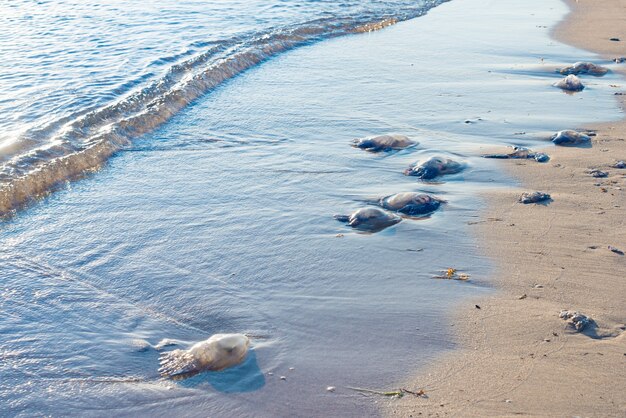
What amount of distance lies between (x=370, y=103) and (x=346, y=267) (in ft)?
10.8

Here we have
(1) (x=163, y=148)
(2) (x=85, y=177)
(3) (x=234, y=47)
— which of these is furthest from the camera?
(3) (x=234, y=47)

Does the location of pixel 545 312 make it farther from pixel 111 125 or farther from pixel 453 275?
pixel 111 125

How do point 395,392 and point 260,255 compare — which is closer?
point 395,392

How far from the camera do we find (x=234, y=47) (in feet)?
31.8

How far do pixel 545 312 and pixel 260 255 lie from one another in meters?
1.53

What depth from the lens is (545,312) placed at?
11.0 feet

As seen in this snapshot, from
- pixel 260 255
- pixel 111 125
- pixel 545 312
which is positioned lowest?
pixel 545 312

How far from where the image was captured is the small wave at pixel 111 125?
528 centimetres

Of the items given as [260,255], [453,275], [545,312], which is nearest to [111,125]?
[260,255]

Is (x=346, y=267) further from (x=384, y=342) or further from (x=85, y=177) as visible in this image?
(x=85, y=177)

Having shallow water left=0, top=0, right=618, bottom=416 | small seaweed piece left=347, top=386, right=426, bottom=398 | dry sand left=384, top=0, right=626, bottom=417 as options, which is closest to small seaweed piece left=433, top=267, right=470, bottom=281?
shallow water left=0, top=0, right=618, bottom=416

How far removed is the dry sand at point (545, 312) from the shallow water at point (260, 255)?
0.14 metres

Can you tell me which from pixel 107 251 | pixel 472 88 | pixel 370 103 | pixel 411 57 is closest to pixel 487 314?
pixel 107 251

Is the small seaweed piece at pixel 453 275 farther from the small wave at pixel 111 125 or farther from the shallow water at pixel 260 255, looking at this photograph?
the small wave at pixel 111 125
